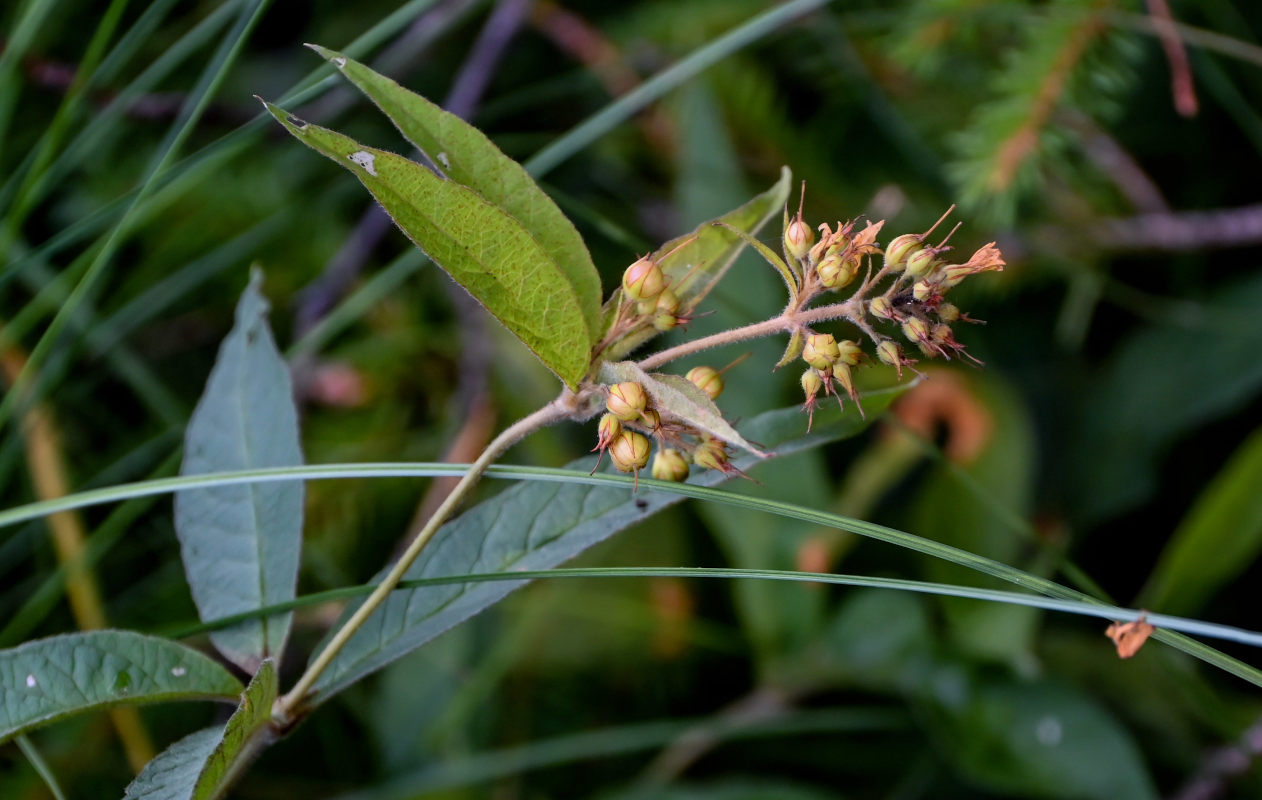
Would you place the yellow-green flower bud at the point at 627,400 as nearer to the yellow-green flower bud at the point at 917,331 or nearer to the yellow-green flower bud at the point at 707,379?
the yellow-green flower bud at the point at 707,379

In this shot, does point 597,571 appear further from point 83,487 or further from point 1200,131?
point 1200,131

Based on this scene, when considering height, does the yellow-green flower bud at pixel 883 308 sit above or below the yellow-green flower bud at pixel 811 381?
above

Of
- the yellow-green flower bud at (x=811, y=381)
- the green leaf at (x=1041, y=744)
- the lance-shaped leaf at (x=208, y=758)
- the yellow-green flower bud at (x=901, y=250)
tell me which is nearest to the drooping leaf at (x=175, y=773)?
the lance-shaped leaf at (x=208, y=758)

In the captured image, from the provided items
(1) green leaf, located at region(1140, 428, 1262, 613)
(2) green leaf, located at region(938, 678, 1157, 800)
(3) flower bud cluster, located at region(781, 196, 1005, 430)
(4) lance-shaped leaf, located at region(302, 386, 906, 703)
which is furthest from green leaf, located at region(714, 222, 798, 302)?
(1) green leaf, located at region(1140, 428, 1262, 613)

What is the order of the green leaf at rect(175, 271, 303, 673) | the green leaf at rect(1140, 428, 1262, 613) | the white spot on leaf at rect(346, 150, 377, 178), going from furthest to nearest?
the green leaf at rect(1140, 428, 1262, 613) → the green leaf at rect(175, 271, 303, 673) → the white spot on leaf at rect(346, 150, 377, 178)

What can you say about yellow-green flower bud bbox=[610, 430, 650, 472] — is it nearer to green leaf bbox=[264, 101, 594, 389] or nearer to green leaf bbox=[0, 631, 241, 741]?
green leaf bbox=[264, 101, 594, 389]

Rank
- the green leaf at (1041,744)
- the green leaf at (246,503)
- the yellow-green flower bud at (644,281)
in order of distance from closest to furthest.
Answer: the yellow-green flower bud at (644,281), the green leaf at (246,503), the green leaf at (1041,744)
